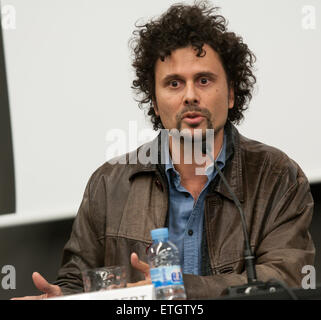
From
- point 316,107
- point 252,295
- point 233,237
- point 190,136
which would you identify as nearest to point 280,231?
point 233,237

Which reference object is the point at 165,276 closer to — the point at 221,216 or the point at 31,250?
the point at 221,216

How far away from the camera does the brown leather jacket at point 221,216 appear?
6.50ft

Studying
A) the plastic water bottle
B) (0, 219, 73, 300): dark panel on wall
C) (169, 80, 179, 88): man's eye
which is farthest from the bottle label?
(0, 219, 73, 300): dark panel on wall

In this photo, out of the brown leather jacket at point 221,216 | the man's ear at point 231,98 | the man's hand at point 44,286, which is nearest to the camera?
the man's hand at point 44,286

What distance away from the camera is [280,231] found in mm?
1986

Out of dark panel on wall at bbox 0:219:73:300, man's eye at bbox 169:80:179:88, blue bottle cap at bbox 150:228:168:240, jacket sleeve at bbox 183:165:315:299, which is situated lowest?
dark panel on wall at bbox 0:219:73:300

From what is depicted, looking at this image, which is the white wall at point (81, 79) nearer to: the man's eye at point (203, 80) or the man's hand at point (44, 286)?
the man's eye at point (203, 80)

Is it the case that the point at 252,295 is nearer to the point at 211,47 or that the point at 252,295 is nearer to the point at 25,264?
the point at 211,47

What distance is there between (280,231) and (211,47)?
755 mm

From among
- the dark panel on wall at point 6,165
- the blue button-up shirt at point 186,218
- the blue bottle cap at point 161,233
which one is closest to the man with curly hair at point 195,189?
the blue button-up shirt at point 186,218

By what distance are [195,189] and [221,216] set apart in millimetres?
154

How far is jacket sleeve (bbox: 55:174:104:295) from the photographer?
212 centimetres

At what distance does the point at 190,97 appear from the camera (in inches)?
83.7

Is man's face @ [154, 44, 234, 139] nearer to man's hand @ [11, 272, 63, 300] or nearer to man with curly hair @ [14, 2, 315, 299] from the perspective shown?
man with curly hair @ [14, 2, 315, 299]
